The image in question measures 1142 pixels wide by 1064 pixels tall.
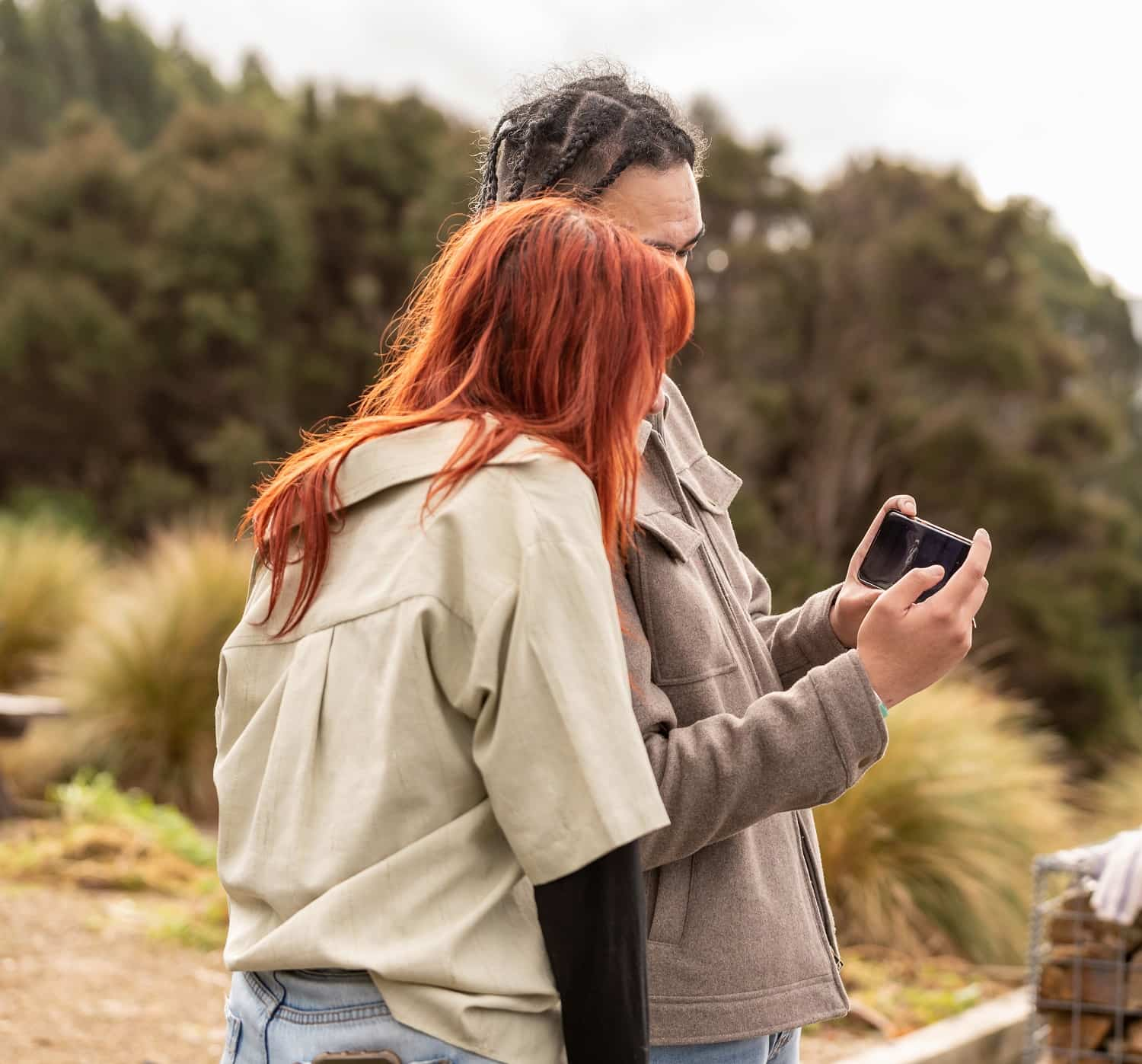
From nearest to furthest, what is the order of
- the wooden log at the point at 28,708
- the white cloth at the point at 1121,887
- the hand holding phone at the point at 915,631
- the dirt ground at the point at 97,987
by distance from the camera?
the hand holding phone at the point at 915,631 < the white cloth at the point at 1121,887 < the dirt ground at the point at 97,987 < the wooden log at the point at 28,708

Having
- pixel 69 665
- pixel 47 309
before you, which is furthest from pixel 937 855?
pixel 47 309

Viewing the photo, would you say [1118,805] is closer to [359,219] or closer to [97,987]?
[97,987]

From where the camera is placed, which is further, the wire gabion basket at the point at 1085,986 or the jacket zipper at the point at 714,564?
the wire gabion basket at the point at 1085,986

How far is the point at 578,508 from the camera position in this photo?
1.21m

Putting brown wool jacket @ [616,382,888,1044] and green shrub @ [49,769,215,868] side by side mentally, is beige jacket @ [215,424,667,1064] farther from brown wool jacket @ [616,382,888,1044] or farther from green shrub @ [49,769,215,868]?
green shrub @ [49,769,215,868]

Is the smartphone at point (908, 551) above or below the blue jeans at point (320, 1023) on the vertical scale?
above

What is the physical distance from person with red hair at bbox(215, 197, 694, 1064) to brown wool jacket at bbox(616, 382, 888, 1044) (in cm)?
18

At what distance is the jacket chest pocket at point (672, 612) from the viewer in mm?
1450

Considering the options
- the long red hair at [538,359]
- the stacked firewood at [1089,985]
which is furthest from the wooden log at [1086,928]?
the long red hair at [538,359]

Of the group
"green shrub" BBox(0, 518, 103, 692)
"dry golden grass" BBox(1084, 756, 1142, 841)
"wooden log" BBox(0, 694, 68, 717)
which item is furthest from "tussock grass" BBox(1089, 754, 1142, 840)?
"green shrub" BBox(0, 518, 103, 692)

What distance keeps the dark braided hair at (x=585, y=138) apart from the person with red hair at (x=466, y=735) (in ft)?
1.25

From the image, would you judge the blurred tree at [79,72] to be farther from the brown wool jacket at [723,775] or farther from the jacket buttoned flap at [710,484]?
the brown wool jacket at [723,775]

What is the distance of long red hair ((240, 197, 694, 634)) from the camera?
1.28m

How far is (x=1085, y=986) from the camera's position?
3.90 m
